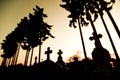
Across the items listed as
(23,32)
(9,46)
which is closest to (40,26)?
(23,32)

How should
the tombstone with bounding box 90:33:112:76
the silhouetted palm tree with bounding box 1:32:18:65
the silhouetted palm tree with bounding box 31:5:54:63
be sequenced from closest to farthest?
the tombstone with bounding box 90:33:112:76 < the silhouetted palm tree with bounding box 31:5:54:63 < the silhouetted palm tree with bounding box 1:32:18:65

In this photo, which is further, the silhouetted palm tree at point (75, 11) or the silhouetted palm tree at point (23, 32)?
the silhouetted palm tree at point (23, 32)

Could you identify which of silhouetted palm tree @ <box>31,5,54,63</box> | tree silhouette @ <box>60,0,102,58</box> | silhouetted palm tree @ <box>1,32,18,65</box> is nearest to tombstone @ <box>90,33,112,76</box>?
tree silhouette @ <box>60,0,102,58</box>

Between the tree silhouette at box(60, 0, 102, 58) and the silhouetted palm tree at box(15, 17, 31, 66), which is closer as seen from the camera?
the tree silhouette at box(60, 0, 102, 58)

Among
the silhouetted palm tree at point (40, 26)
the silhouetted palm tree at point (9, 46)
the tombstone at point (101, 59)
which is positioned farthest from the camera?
the silhouetted palm tree at point (9, 46)

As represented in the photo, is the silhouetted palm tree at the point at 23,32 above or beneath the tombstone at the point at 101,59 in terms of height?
above

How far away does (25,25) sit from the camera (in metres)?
31.7

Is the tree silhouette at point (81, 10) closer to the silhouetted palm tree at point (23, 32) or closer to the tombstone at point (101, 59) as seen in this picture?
the tombstone at point (101, 59)

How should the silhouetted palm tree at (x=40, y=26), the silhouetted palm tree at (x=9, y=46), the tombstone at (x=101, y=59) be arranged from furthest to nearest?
1. the silhouetted palm tree at (x=9, y=46)
2. the silhouetted palm tree at (x=40, y=26)
3. the tombstone at (x=101, y=59)

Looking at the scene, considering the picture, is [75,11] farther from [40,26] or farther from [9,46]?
[9,46]

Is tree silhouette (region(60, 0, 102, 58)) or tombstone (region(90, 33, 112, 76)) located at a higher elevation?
tree silhouette (region(60, 0, 102, 58))

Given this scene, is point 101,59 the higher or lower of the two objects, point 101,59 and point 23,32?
the lower

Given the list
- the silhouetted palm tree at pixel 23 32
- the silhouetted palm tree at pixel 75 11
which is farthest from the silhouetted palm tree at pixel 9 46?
the silhouetted palm tree at pixel 75 11

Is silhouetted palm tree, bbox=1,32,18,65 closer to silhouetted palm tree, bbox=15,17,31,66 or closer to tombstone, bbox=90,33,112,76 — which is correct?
silhouetted palm tree, bbox=15,17,31,66
